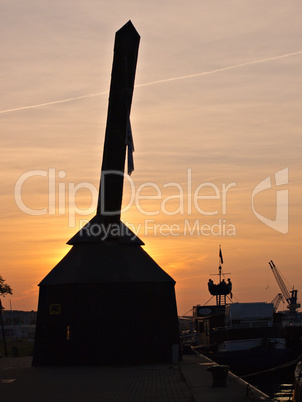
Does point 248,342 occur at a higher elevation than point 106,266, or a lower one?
lower

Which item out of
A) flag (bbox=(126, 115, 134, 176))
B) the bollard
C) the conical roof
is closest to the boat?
the conical roof

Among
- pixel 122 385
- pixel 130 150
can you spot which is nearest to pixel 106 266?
pixel 130 150

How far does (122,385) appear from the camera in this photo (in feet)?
99.8

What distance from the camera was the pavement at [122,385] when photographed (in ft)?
83.6

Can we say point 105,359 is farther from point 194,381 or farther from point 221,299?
point 221,299

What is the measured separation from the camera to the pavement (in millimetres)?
25469

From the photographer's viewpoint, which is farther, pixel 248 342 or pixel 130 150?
pixel 248 342

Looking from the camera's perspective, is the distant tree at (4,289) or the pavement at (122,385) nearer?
the pavement at (122,385)

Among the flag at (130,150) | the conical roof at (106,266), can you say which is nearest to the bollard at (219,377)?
the conical roof at (106,266)

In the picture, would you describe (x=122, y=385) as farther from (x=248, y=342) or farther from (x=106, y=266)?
(x=248, y=342)

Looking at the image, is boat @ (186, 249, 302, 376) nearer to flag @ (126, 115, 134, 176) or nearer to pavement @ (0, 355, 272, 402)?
pavement @ (0, 355, 272, 402)

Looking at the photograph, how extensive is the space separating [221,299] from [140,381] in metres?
55.2

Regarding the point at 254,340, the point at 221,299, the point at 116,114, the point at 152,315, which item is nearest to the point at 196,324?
the point at 221,299

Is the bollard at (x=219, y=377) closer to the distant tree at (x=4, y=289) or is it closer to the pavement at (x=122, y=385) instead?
the pavement at (x=122, y=385)
